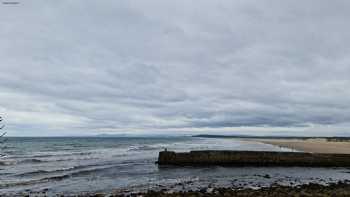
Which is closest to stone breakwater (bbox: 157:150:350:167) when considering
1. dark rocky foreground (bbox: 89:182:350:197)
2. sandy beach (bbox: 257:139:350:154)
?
dark rocky foreground (bbox: 89:182:350:197)

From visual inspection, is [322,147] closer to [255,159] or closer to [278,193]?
[255,159]

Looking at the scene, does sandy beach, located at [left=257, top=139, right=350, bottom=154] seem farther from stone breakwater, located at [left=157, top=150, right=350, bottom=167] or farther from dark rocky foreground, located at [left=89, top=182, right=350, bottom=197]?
dark rocky foreground, located at [left=89, top=182, right=350, bottom=197]

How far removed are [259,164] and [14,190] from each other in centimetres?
2533

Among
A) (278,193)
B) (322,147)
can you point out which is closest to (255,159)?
(278,193)

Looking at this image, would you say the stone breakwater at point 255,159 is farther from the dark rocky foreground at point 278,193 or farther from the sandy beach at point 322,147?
the sandy beach at point 322,147

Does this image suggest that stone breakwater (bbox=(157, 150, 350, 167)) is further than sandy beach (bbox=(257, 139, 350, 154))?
No

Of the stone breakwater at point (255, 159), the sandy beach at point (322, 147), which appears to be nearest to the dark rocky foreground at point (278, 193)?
the stone breakwater at point (255, 159)

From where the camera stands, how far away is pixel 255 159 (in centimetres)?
3903

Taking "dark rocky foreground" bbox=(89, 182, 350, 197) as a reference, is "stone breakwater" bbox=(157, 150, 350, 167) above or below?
above

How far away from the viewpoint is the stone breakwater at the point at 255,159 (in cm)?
3853

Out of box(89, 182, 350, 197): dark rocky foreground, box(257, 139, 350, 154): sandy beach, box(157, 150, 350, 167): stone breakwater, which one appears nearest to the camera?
box(89, 182, 350, 197): dark rocky foreground

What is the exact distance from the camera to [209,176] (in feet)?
98.7

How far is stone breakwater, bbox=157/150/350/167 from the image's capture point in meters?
38.5

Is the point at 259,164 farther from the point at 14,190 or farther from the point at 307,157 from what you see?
the point at 14,190
